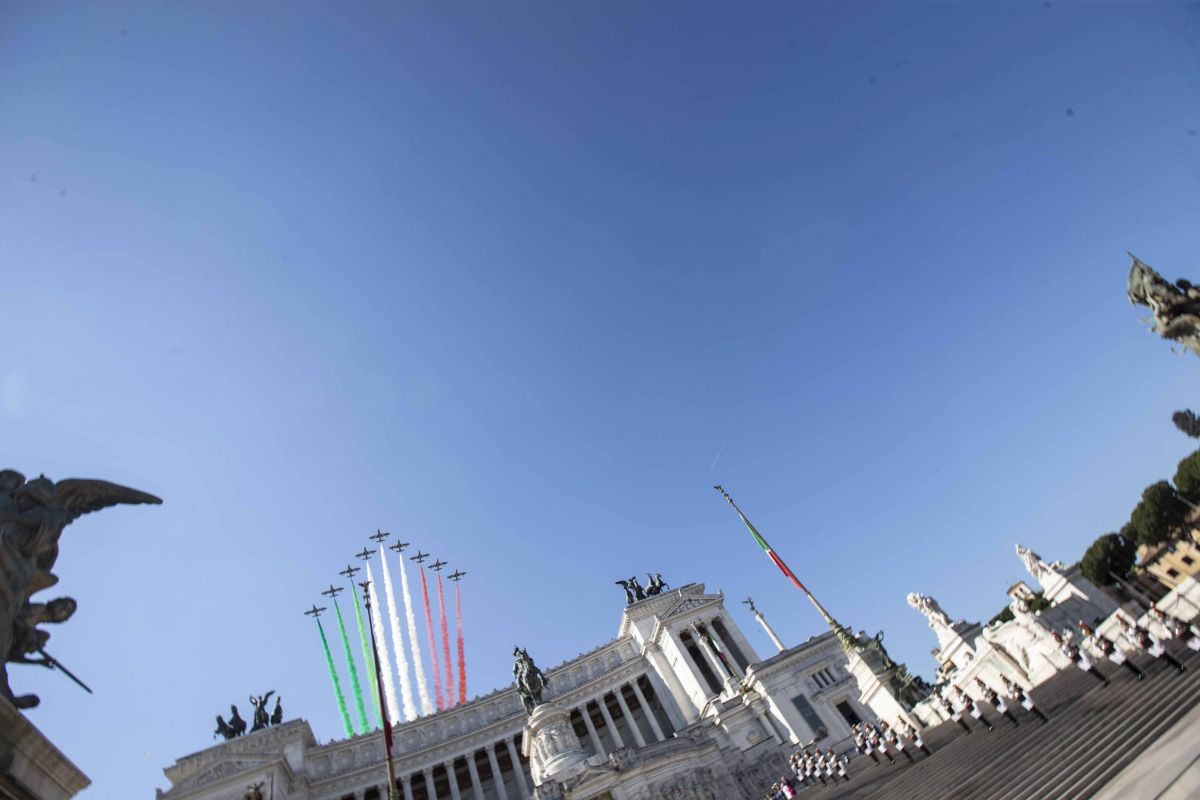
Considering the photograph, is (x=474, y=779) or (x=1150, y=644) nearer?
(x=1150, y=644)

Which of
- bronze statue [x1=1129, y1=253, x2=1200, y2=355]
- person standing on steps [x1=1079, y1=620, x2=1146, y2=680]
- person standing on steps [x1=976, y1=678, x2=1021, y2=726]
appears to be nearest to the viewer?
person standing on steps [x1=1079, y1=620, x2=1146, y2=680]

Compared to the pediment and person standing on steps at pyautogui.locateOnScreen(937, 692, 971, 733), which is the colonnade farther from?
person standing on steps at pyautogui.locateOnScreen(937, 692, 971, 733)

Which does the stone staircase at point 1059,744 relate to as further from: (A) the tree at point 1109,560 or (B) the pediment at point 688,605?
(A) the tree at point 1109,560

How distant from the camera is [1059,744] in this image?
1263 centimetres

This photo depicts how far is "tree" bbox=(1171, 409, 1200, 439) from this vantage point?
4794cm

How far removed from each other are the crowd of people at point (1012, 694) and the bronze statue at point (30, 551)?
833 inches

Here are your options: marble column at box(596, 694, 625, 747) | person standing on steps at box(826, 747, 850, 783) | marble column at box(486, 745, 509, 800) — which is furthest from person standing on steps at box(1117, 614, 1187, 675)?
marble column at box(486, 745, 509, 800)

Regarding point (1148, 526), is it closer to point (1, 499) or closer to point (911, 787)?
point (911, 787)

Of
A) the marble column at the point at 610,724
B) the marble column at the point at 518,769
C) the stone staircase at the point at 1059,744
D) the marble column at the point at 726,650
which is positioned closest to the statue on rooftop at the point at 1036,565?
the stone staircase at the point at 1059,744

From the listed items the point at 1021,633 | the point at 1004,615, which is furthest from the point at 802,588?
the point at 1004,615

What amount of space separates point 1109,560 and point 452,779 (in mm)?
61938

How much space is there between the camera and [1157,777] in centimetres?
817

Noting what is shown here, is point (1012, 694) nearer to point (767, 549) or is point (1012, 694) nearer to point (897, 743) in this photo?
point (897, 743)

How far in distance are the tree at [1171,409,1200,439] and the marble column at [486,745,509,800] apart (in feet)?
202
